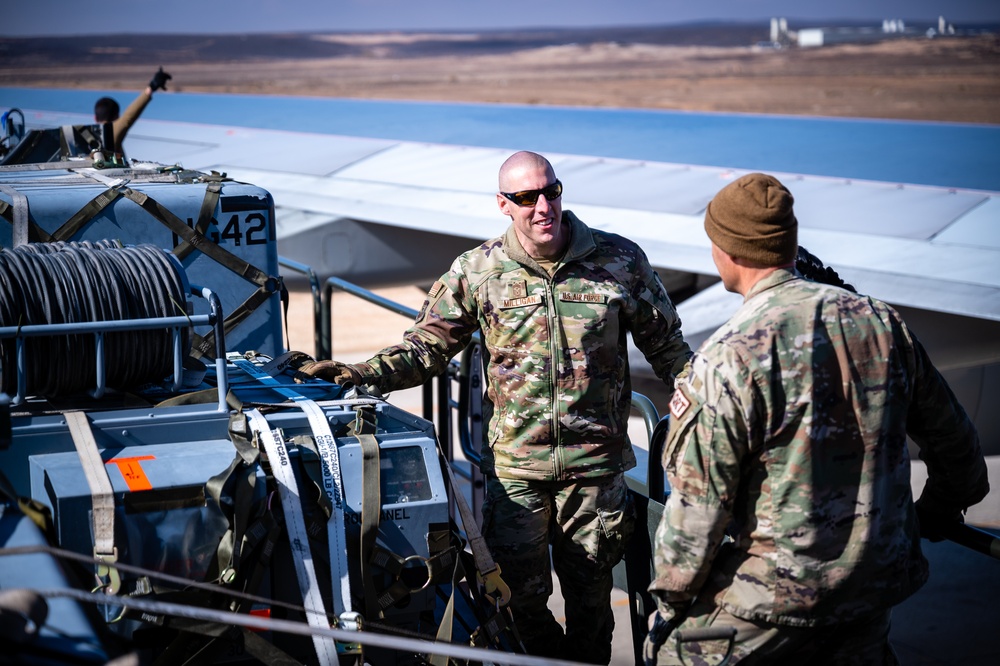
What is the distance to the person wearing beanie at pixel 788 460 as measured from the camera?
7.88 feet

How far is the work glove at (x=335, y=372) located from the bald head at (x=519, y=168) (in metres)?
0.84

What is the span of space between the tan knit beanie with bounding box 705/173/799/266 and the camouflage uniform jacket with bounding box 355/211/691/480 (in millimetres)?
1049

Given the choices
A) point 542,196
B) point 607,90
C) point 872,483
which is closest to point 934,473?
point 872,483

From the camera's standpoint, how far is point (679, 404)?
2.52 m

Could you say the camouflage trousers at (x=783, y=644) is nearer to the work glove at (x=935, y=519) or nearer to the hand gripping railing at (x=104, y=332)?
the work glove at (x=935, y=519)

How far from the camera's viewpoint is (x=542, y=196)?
3473 millimetres

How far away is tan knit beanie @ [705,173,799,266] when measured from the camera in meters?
2.45

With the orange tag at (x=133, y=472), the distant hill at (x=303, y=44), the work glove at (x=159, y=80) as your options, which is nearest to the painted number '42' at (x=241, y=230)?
the orange tag at (x=133, y=472)

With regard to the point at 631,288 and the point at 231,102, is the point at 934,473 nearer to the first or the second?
the point at 631,288

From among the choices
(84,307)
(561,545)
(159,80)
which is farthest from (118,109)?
(561,545)

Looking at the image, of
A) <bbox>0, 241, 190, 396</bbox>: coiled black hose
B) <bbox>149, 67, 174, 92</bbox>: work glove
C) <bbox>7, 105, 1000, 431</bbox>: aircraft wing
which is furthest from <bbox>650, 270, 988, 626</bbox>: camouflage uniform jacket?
<bbox>149, 67, 174, 92</bbox>: work glove

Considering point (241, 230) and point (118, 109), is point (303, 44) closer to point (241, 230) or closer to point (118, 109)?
point (118, 109)

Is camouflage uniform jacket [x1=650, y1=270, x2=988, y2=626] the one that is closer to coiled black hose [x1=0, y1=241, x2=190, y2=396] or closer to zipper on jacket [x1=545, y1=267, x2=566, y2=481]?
zipper on jacket [x1=545, y1=267, x2=566, y2=481]

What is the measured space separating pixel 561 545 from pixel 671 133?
13216mm
